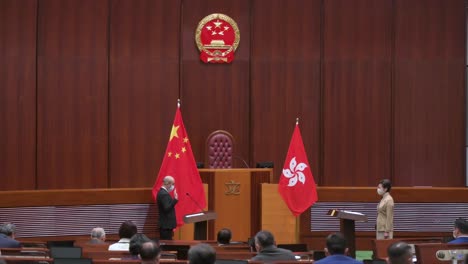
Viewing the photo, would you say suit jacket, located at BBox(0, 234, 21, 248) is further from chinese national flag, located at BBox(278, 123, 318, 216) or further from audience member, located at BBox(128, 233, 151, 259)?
chinese national flag, located at BBox(278, 123, 318, 216)

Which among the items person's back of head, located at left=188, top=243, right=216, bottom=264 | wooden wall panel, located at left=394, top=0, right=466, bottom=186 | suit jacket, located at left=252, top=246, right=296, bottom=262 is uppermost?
wooden wall panel, located at left=394, top=0, right=466, bottom=186

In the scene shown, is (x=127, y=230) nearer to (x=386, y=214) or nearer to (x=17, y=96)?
(x=386, y=214)

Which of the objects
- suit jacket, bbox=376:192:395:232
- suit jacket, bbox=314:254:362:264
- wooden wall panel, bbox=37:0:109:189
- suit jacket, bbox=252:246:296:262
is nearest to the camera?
suit jacket, bbox=314:254:362:264

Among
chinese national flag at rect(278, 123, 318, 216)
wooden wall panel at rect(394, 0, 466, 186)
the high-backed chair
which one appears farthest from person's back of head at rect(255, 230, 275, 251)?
wooden wall panel at rect(394, 0, 466, 186)

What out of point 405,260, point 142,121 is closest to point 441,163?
point 142,121

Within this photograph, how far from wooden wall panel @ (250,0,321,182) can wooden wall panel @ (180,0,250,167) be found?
155 millimetres

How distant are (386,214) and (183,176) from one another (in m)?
2.90

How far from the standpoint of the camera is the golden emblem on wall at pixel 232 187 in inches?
491

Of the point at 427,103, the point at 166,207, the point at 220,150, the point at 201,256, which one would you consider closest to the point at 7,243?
the point at 166,207

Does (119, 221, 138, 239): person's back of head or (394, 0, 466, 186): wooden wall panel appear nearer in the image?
(119, 221, 138, 239): person's back of head

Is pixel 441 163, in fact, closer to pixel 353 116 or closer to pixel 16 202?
pixel 353 116

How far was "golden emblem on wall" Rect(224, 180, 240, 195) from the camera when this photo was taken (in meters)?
12.5

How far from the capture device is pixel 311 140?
47.6ft

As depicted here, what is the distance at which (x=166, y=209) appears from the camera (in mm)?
11250
